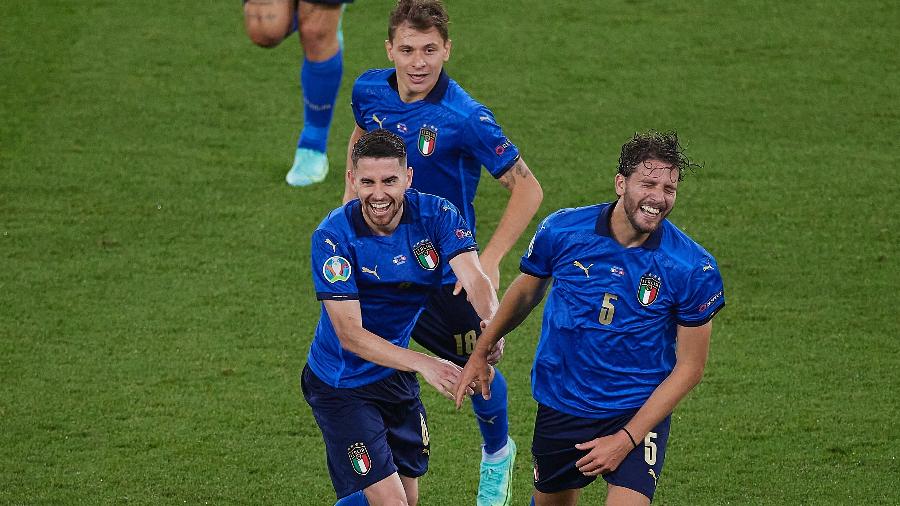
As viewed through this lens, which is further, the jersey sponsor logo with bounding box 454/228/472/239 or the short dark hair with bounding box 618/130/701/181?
the jersey sponsor logo with bounding box 454/228/472/239

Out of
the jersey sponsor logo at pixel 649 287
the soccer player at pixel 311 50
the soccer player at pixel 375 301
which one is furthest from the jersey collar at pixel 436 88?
the soccer player at pixel 311 50

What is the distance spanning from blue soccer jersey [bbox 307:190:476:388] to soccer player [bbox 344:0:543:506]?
0.51m

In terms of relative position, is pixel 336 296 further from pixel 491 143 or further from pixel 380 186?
pixel 491 143

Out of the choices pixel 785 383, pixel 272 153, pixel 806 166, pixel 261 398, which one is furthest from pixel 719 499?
pixel 272 153

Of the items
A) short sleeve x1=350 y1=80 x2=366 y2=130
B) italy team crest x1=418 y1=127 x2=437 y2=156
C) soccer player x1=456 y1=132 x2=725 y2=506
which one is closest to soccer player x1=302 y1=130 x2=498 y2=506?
soccer player x1=456 y1=132 x2=725 y2=506

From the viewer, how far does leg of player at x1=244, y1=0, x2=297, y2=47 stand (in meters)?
6.96

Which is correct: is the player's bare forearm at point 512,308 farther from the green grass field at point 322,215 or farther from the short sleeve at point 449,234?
the green grass field at point 322,215

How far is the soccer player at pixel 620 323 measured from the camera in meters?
4.08

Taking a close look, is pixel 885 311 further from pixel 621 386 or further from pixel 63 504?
pixel 63 504

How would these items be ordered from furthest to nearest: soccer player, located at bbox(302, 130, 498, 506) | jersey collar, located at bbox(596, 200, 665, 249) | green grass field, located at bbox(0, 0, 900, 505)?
green grass field, located at bbox(0, 0, 900, 505) → soccer player, located at bbox(302, 130, 498, 506) → jersey collar, located at bbox(596, 200, 665, 249)

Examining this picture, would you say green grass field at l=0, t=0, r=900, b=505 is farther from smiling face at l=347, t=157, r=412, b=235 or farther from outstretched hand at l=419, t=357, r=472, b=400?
smiling face at l=347, t=157, r=412, b=235

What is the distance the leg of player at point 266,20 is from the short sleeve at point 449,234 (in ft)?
9.44

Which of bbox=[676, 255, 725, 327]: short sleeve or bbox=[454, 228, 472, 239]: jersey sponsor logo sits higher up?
bbox=[676, 255, 725, 327]: short sleeve

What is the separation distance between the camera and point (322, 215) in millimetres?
7848
